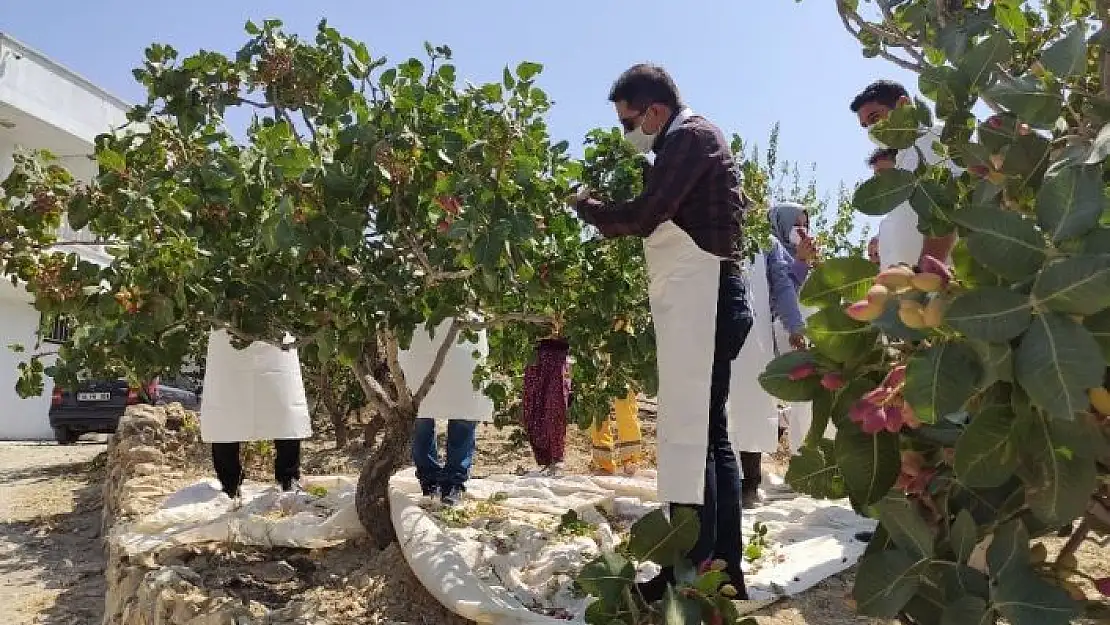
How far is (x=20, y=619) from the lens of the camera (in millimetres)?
4414

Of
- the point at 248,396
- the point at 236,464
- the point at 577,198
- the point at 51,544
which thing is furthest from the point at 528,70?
the point at 51,544

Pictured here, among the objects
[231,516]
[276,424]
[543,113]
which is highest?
[543,113]

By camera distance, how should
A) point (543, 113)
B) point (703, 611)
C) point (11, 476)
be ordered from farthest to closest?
point (11, 476)
point (543, 113)
point (703, 611)

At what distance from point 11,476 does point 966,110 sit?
1001cm

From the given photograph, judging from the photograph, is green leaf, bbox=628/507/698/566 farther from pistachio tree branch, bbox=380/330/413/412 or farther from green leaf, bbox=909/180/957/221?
pistachio tree branch, bbox=380/330/413/412

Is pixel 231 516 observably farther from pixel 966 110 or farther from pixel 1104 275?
pixel 1104 275

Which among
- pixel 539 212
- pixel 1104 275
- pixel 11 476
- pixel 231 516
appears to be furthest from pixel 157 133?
pixel 11 476

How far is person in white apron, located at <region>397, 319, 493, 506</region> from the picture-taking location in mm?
4109

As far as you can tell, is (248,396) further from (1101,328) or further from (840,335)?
(1101,328)

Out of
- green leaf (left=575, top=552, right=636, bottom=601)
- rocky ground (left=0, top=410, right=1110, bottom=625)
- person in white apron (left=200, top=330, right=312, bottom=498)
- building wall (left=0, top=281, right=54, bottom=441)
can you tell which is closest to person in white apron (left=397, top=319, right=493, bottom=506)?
rocky ground (left=0, top=410, right=1110, bottom=625)

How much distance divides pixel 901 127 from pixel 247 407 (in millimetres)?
4133

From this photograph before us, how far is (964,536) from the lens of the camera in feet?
3.30

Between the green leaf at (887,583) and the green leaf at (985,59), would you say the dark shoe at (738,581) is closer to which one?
the green leaf at (887,583)

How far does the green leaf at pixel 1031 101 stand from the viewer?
1038mm
